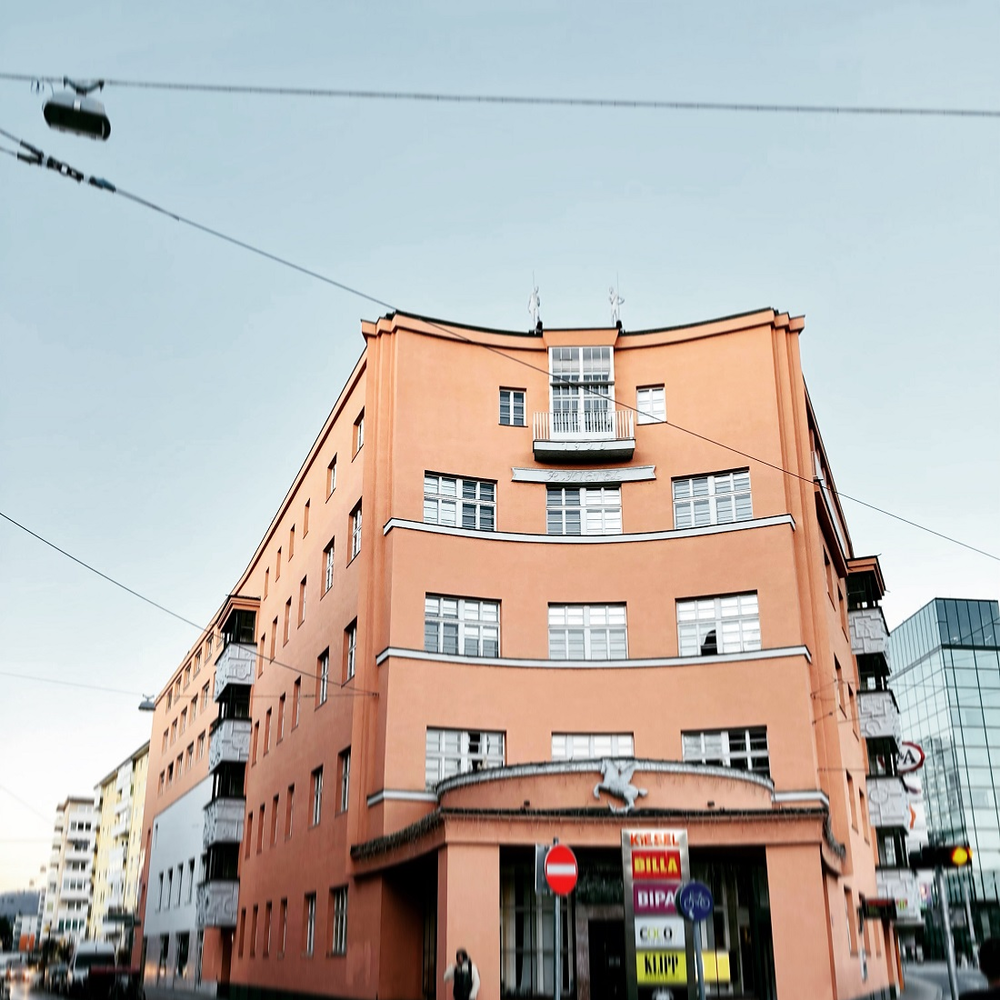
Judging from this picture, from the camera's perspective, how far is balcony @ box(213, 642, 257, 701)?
4800cm

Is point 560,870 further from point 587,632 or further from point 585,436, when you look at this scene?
point 585,436

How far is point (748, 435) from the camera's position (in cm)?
3036

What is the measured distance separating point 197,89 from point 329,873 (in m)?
21.4

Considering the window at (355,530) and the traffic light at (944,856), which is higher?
the window at (355,530)

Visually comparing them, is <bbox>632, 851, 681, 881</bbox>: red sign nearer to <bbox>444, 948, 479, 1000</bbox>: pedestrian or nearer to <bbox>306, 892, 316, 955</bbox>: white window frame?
<bbox>444, 948, 479, 1000</bbox>: pedestrian

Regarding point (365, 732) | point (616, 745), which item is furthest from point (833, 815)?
point (365, 732)

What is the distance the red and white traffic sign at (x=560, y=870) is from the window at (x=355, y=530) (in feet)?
54.9

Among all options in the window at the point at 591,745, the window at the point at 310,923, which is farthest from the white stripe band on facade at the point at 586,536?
the window at the point at 310,923

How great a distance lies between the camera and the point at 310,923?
32.4 metres

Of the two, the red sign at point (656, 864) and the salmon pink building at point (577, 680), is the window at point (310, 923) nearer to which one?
the salmon pink building at point (577, 680)

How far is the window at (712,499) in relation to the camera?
98.5 ft

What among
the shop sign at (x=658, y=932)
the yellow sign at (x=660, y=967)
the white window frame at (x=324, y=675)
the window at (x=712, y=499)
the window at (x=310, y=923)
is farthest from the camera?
the white window frame at (x=324, y=675)

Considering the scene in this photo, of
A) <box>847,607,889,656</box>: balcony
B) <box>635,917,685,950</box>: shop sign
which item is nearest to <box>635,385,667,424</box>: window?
<box>635,917,685,950</box>: shop sign

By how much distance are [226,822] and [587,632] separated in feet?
77.2
